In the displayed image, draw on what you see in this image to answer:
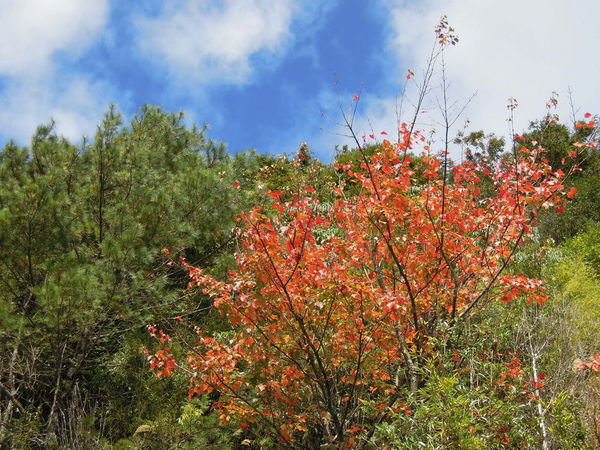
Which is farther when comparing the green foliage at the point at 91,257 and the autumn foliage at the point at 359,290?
the green foliage at the point at 91,257

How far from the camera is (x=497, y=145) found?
92.9ft

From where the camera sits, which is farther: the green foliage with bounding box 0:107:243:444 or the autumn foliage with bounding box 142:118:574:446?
the green foliage with bounding box 0:107:243:444

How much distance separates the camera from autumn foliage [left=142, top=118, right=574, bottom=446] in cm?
466

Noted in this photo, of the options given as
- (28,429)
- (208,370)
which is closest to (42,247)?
(28,429)

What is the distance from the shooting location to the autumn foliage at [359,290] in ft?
15.3

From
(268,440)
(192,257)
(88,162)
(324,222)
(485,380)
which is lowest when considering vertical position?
(268,440)

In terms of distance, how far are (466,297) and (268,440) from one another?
264 cm

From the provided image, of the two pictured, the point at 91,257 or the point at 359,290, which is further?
the point at 91,257

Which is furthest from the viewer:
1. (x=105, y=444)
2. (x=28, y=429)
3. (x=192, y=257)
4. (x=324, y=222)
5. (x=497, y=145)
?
(x=497, y=145)

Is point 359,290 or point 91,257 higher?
point 91,257

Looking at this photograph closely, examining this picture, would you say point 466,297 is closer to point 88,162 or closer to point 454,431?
point 454,431

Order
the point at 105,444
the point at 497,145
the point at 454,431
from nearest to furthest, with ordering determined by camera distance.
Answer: the point at 454,431 < the point at 105,444 < the point at 497,145

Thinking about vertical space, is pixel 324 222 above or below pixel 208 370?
above

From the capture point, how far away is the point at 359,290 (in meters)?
4.66
